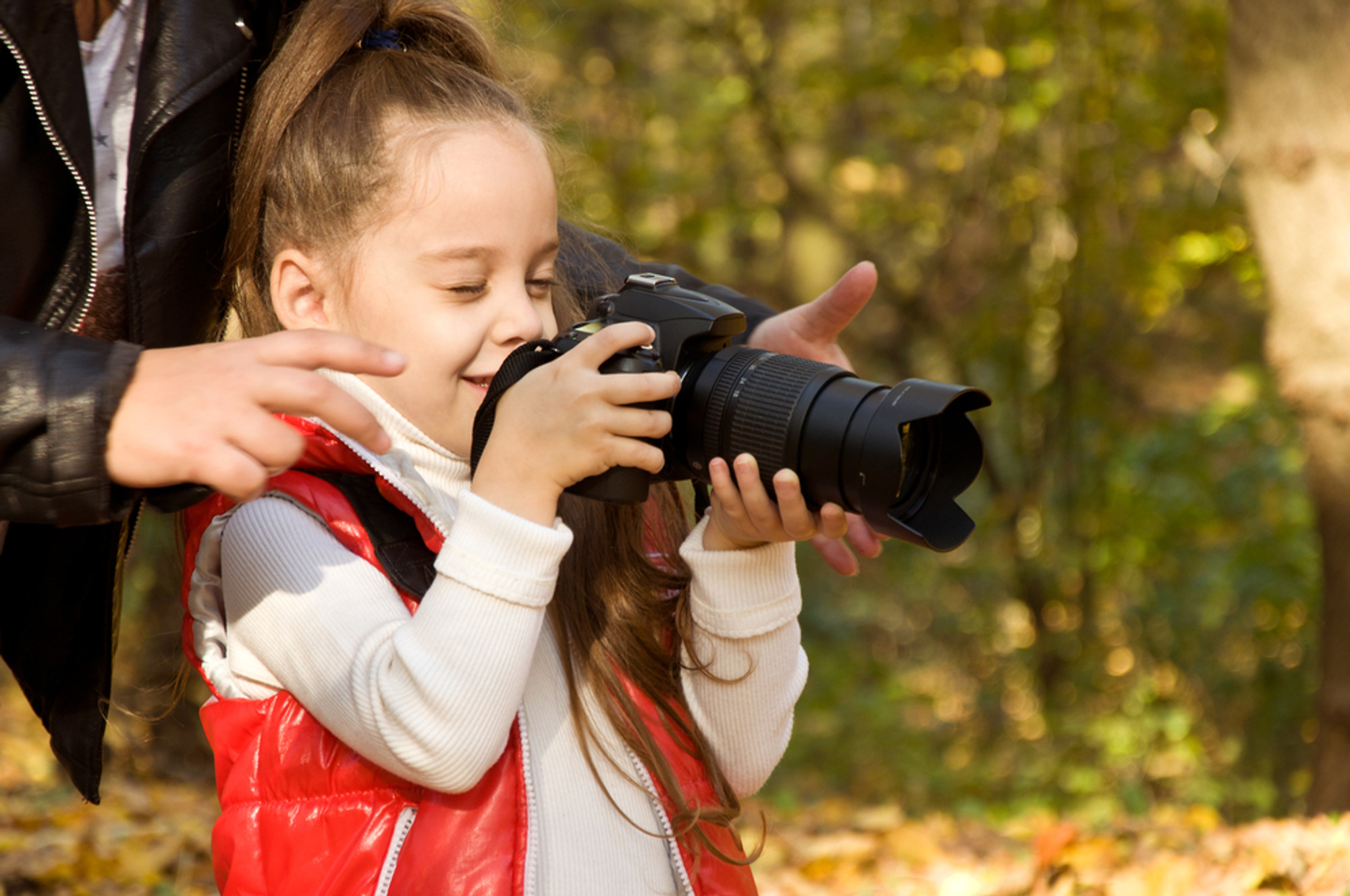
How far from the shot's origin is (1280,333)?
2.96 meters

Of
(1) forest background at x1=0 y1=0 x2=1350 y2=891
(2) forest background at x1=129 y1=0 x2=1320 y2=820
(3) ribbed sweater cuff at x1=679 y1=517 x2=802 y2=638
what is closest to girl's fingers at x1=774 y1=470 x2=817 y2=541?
(3) ribbed sweater cuff at x1=679 y1=517 x2=802 y2=638

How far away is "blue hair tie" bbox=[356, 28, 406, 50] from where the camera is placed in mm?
1758

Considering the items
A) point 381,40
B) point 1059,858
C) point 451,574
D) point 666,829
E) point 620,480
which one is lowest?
point 1059,858

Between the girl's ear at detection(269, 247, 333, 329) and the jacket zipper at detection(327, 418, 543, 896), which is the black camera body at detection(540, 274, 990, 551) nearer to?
the jacket zipper at detection(327, 418, 543, 896)

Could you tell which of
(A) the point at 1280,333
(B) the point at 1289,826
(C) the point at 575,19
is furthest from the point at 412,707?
(C) the point at 575,19

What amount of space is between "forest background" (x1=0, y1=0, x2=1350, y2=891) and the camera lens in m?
2.60

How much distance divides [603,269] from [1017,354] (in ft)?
13.1

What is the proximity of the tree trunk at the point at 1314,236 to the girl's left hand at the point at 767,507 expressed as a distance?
1915 millimetres

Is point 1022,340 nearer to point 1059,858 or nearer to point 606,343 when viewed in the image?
point 1059,858

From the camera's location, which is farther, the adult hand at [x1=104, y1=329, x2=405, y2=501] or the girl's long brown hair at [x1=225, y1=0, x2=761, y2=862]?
the girl's long brown hair at [x1=225, y1=0, x2=761, y2=862]

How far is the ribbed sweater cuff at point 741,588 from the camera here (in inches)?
64.2

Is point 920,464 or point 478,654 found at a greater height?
point 920,464

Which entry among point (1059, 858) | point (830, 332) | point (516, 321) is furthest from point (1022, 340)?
point (516, 321)

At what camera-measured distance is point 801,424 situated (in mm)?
1450
